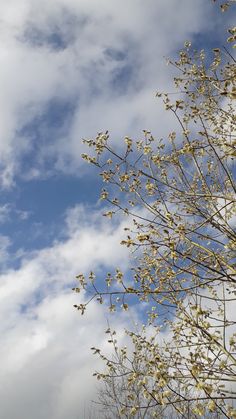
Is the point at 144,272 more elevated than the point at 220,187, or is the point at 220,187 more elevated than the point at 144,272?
the point at 220,187

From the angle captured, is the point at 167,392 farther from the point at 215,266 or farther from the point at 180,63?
the point at 180,63

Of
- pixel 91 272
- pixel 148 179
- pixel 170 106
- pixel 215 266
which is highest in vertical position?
pixel 170 106

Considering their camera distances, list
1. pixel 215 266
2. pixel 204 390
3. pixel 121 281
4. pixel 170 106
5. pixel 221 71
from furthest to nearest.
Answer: pixel 221 71
pixel 170 106
pixel 215 266
pixel 121 281
pixel 204 390

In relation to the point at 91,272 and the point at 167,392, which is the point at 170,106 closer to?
the point at 91,272

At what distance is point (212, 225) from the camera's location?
612 cm

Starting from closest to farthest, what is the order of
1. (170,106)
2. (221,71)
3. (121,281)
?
(121,281)
(170,106)
(221,71)

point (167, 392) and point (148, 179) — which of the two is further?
point (148, 179)

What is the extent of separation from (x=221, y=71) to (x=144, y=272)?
3607mm

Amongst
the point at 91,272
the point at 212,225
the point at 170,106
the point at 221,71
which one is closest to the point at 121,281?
the point at 91,272

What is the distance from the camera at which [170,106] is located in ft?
20.4

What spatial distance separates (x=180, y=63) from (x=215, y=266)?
3665 millimetres

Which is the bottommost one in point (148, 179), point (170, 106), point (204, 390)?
point (204, 390)

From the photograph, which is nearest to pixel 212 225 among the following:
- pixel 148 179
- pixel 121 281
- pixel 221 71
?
pixel 148 179

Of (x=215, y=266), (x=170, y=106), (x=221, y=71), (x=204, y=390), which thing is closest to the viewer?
(x=204, y=390)
